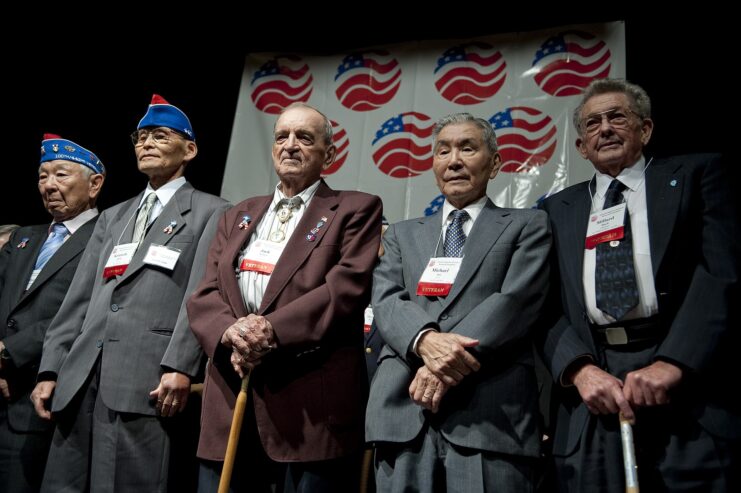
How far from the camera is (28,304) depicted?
125 inches

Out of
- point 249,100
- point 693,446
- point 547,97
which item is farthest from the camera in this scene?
point 249,100

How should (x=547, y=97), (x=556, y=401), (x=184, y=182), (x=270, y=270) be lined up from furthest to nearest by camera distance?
(x=547, y=97) < (x=184, y=182) < (x=270, y=270) < (x=556, y=401)

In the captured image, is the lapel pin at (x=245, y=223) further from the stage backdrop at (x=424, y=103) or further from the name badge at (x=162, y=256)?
the stage backdrop at (x=424, y=103)

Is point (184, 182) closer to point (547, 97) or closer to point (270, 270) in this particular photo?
point (270, 270)

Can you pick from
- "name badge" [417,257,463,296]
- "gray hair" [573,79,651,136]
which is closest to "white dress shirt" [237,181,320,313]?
"name badge" [417,257,463,296]

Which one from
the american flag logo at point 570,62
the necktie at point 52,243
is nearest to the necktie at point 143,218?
the necktie at point 52,243

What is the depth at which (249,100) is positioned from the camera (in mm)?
4750

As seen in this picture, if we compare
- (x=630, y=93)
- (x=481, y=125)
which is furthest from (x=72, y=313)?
(x=630, y=93)

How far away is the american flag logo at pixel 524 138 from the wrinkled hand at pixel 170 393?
8.03ft

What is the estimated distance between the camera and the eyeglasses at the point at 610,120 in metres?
2.43

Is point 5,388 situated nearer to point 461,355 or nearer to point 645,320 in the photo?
point 461,355

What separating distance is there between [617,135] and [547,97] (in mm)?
1738

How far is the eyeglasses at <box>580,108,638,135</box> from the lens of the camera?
7.98ft

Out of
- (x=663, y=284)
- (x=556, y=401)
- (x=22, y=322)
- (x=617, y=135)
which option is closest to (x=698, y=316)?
(x=663, y=284)
